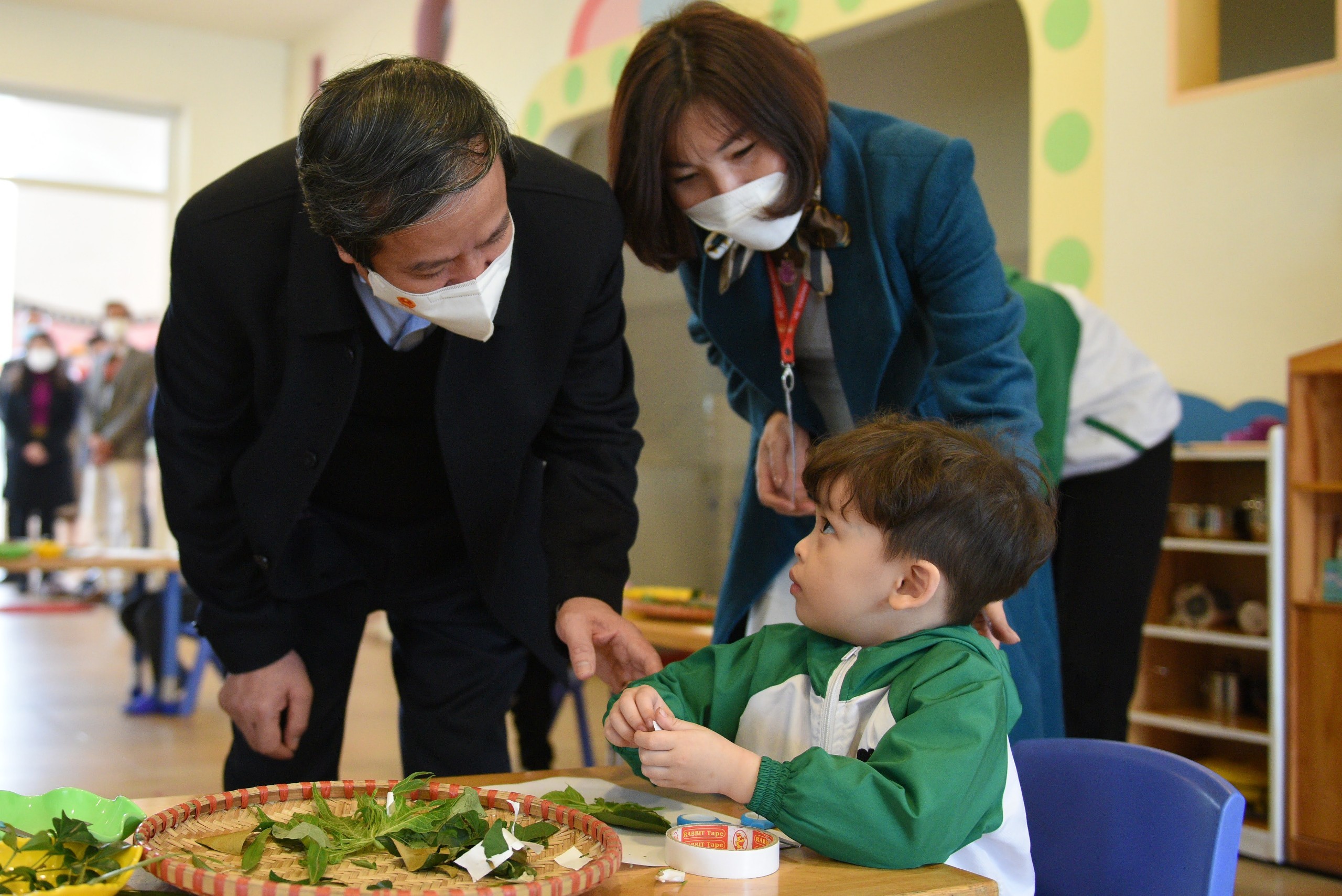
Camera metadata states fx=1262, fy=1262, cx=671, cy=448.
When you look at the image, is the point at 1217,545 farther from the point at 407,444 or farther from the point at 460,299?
the point at 460,299

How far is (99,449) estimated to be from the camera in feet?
26.7

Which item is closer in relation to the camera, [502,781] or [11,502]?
[502,781]

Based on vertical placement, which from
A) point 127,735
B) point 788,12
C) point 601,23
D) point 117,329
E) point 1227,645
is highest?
point 601,23

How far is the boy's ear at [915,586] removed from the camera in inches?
43.9

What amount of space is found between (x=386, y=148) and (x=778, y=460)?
2.35 feet

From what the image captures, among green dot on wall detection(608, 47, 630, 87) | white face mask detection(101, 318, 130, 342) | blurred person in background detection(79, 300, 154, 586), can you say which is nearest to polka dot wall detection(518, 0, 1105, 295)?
green dot on wall detection(608, 47, 630, 87)

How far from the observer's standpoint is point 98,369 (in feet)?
27.5

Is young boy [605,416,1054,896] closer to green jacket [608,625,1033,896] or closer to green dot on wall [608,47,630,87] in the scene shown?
green jacket [608,625,1033,896]

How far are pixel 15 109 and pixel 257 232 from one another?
8575mm

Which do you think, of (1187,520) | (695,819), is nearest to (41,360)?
(1187,520)

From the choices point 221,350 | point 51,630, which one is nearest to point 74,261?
point 51,630

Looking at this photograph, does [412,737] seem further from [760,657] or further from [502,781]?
[760,657]

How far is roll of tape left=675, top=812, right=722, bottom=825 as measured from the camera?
0.99 m

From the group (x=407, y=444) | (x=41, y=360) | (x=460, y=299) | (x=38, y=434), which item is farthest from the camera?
(x=38, y=434)
